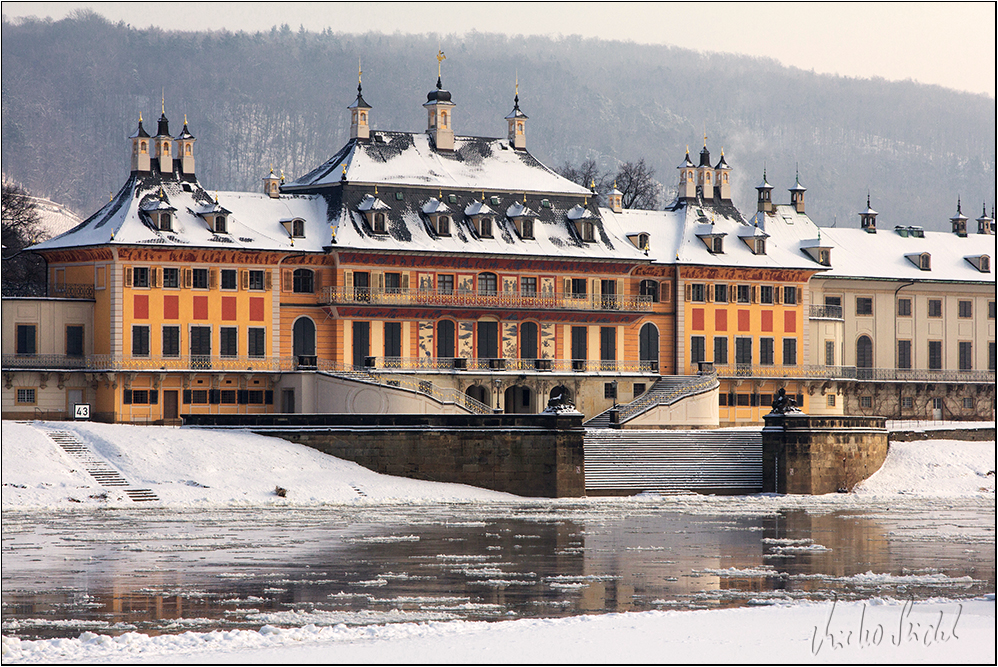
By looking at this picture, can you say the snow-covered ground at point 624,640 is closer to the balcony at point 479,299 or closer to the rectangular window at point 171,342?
the balcony at point 479,299

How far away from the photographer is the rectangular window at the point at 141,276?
6850 centimetres

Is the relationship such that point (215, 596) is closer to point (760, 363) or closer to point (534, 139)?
point (760, 363)

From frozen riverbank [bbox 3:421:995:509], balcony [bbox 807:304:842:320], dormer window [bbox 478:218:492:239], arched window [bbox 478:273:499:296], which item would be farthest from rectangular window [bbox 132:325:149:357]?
balcony [bbox 807:304:842:320]

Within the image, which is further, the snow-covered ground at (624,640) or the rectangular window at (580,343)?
the rectangular window at (580,343)

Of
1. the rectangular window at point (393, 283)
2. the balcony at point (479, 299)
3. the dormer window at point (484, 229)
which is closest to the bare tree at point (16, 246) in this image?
the balcony at point (479, 299)

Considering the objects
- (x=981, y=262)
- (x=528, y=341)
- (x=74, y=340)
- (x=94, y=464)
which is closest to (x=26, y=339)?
(x=74, y=340)

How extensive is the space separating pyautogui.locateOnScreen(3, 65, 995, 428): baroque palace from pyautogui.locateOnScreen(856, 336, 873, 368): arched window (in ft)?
0.30

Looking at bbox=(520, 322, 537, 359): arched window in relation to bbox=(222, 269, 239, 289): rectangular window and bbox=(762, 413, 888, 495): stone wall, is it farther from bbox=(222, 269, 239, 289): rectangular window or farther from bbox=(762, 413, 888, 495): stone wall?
→ bbox=(762, 413, 888, 495): stone wall

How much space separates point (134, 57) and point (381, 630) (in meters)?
83.7

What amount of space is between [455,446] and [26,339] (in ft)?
66.1

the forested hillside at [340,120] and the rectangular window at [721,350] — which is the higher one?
the forested hillside at [340,120]

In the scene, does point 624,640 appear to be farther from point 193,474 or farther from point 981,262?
point 981,262

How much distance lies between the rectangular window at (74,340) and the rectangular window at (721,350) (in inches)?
1170

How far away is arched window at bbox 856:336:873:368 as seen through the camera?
85.1 meters
